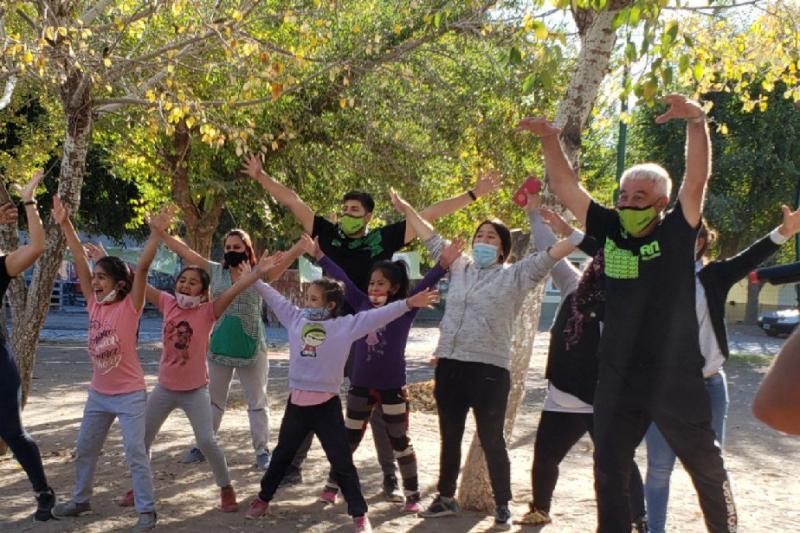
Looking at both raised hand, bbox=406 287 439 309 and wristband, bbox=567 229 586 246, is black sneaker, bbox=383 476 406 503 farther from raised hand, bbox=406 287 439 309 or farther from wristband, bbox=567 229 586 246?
wristband, bbox=567 229 586 246

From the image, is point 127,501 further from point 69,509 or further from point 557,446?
point 557,446

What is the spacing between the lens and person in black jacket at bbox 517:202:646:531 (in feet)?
17.6

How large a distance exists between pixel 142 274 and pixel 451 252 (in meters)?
1.77

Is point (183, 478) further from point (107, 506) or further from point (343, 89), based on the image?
point (343, 89)

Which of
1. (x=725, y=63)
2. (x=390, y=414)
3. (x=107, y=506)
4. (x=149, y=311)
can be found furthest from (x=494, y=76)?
(x=149, y=311)

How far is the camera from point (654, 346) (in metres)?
4.30

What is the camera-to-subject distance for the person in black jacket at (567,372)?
5363 millimetres

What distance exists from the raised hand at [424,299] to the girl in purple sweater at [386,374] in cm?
61

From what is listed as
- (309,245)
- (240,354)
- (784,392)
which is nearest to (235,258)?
(240,354)

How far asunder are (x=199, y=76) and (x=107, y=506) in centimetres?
680

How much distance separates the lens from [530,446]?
9.34 m

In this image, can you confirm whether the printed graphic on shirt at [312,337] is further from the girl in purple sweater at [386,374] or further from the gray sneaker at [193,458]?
the gray sneaker at [193,458]

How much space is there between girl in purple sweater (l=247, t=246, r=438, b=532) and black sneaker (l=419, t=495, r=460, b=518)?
24.1 inches

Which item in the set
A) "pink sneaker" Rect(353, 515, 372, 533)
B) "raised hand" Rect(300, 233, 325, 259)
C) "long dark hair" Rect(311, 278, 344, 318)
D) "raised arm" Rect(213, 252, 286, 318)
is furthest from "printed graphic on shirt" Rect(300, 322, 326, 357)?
"pink sneaker" Rect(353, 515, 372, 533)
